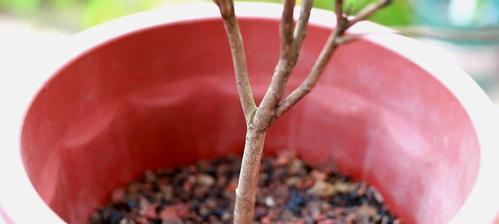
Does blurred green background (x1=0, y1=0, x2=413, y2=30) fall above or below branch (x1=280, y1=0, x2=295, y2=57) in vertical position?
below

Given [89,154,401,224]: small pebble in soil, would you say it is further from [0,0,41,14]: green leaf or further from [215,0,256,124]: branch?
[0,0,41,14]: green leaf

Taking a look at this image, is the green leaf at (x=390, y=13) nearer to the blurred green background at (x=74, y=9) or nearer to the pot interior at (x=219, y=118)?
the blurred green background at (x=74, y=9)

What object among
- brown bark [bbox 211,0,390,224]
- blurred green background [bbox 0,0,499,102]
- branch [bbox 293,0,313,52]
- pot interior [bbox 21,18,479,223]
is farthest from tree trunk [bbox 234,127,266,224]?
blurred green background [bbox 0,0,499,102]

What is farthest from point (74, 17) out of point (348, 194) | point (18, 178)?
point (18, 178)

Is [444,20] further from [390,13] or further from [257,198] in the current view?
[257,198]

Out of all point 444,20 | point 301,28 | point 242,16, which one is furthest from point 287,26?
point 444,20

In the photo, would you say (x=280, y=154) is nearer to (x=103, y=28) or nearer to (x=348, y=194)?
(x=348, y=194)

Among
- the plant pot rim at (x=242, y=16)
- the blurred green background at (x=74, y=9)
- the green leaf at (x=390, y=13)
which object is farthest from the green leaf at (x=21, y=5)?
the plant pot rim at (x=242, y=16)
